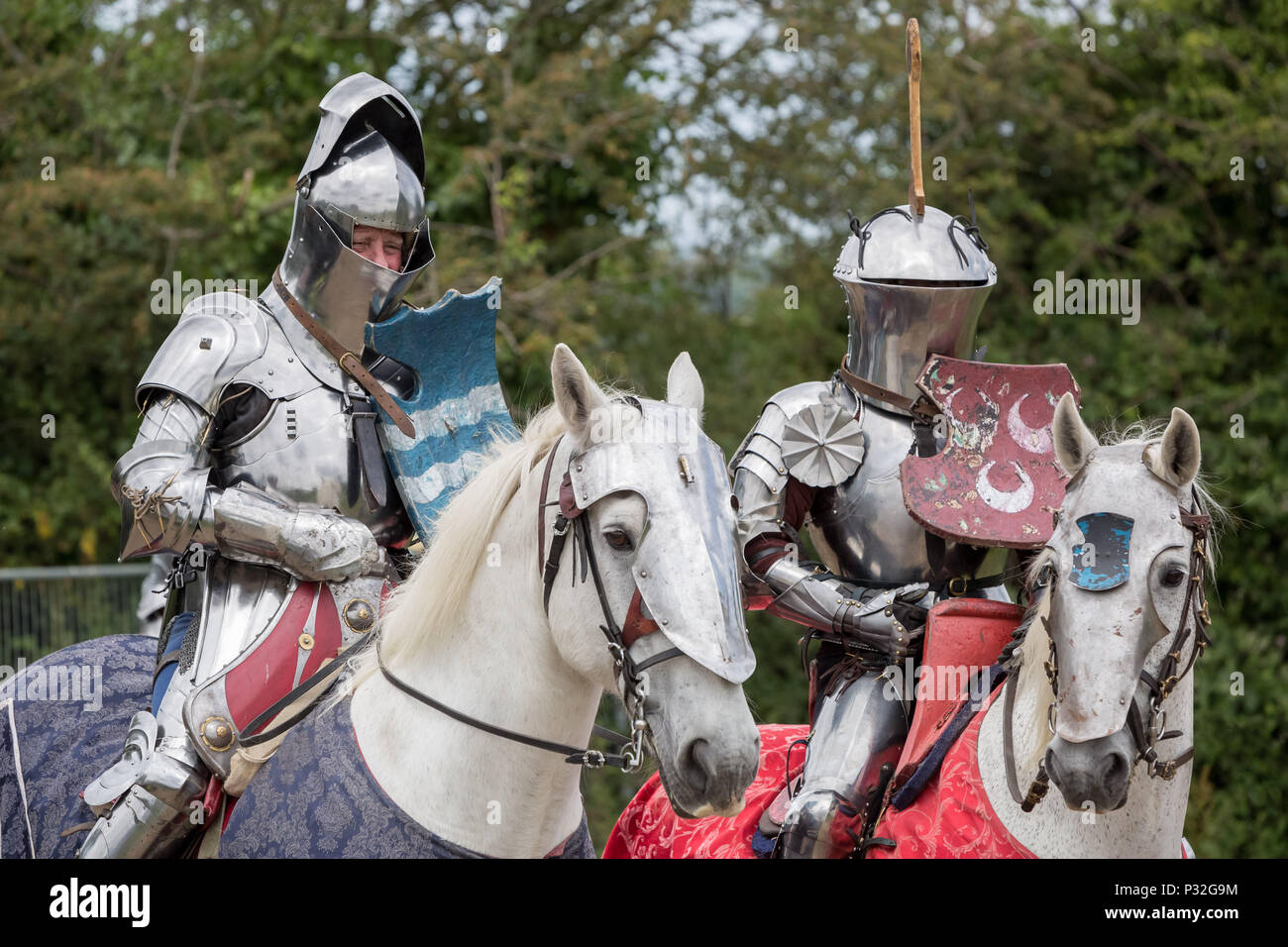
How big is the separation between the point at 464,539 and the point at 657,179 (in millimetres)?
8221

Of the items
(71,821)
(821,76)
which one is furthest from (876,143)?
(71,821)

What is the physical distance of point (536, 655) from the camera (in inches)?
123

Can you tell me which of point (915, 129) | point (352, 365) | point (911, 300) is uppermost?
point (915, 129)

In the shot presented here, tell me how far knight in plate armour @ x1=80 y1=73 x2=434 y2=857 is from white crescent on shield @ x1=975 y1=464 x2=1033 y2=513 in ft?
5.40

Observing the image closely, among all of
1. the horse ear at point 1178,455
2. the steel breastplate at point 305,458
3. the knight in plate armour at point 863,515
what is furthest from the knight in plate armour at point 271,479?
the horse ear at point 1178,455

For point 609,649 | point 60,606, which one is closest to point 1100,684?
point 609,649

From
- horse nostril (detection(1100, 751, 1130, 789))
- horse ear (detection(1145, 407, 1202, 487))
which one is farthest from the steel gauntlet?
horse ear (detection(1145, 407, 1202, 487))

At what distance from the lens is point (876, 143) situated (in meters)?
11.1

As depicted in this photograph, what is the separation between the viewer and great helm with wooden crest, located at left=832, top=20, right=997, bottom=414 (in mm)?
4680

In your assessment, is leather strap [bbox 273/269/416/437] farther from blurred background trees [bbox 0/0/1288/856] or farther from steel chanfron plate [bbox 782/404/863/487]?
blurred background trees [bbox 0/0/1288/856]

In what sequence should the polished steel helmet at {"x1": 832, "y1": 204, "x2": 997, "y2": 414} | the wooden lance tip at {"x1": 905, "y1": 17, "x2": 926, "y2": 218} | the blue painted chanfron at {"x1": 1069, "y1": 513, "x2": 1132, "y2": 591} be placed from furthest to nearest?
the wooden lance tip at {"x1": 905, "y1": 17, "x2": 926, "y2": 218} < the polished steel helmet at {"x1": 832, "y1": 204, "x2": 997, "y2": 414} < the blue painted chanfron at {"x1": 1069, "y1": 513, "x2": 1132, "y2": 591}

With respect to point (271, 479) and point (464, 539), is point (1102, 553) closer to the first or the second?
point (464, 539)

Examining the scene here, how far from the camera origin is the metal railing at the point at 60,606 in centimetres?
980
